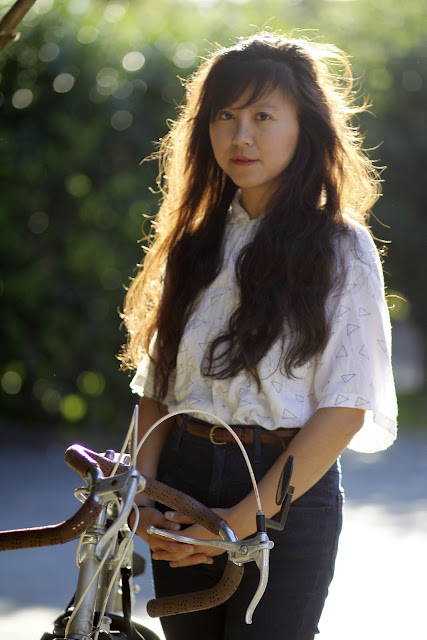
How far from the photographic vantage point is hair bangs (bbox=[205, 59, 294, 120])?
219 centimetres

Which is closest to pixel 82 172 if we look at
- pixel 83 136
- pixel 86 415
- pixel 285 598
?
pixel 83 136

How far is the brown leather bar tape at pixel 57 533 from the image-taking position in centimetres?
140

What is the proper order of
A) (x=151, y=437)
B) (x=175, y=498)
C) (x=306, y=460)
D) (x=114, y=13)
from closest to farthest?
(x=175, y=498)
(x=306, y=460)
(x=151, y=437)
(x=114, y=13)

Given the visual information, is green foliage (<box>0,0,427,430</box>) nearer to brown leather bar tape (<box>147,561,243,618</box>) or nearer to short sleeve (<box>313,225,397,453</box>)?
short sleeve (<box>313,225,397,453</box>)

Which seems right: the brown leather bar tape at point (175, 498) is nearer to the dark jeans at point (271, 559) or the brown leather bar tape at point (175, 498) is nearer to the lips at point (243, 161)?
the dark jeans at point (271, 559)

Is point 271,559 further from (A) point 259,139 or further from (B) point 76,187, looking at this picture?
(B) point 76,187

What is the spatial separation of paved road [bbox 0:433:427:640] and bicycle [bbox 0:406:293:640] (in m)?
2.51

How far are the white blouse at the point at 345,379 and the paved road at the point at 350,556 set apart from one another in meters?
2.31

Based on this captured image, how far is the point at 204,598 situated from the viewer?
1700 millimetres

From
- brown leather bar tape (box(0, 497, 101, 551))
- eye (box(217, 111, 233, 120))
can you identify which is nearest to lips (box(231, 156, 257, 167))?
eye (box(217, 111, 233, 120))

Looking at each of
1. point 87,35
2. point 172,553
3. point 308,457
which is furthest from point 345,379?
point 87,35

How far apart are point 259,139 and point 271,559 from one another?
0.95m

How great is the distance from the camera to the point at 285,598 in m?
2.01

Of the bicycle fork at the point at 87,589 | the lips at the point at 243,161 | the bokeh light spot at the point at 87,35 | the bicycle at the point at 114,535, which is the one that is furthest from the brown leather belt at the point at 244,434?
the bokeh light spot at the point at 87,35
